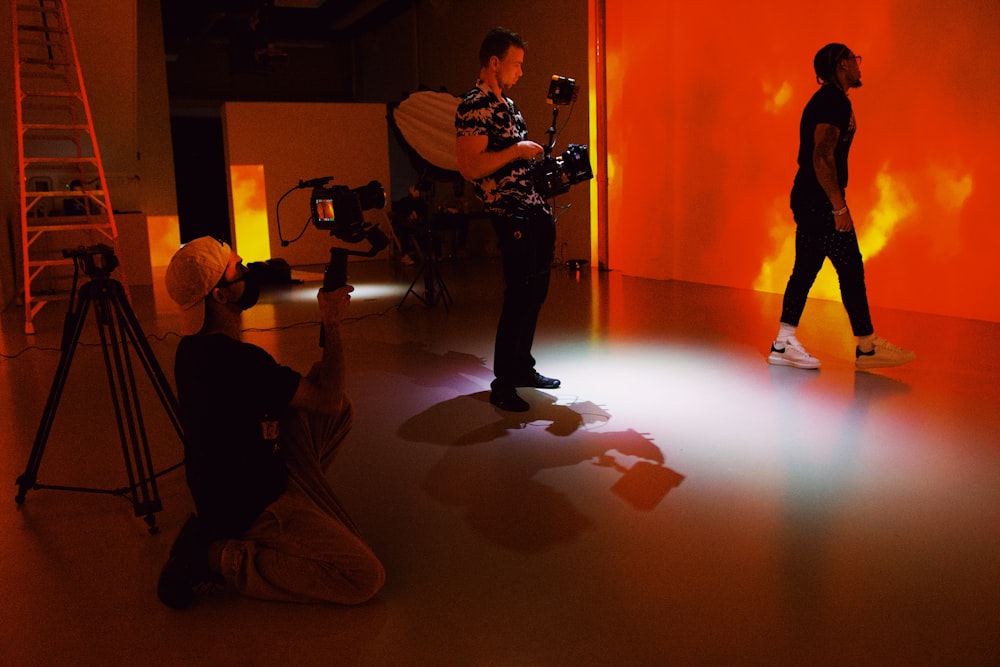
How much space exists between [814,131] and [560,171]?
1247 millimetres

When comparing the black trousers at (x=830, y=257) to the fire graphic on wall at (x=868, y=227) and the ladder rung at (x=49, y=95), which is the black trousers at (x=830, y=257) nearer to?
the fire graphic on wall at (x=868, y=227)

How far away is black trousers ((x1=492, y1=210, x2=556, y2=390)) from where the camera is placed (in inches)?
134

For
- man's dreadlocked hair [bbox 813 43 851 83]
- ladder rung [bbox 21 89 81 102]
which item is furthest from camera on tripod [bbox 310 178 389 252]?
ladder rung [bbox 21 89 81 102]

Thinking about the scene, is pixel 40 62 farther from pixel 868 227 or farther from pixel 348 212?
pixel 868 227

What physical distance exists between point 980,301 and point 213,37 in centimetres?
1340

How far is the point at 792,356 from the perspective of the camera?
4098mm

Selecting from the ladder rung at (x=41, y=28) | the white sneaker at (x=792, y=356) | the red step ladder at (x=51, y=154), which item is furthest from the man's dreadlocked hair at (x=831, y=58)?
the ladder rung at (x=41, y=28)

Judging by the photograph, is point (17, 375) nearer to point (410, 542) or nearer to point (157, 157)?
point (410, 542)

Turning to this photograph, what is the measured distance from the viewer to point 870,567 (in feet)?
6.84

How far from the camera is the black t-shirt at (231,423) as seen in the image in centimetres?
196

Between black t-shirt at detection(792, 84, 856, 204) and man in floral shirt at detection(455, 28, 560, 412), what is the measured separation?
51.8 inches

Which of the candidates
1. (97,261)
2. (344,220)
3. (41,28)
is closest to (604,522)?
(344,220)

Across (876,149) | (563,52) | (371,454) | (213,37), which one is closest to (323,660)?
(371,454)

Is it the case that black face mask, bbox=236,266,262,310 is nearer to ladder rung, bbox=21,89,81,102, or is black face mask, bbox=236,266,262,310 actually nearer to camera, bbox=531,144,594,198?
camera, bbox=531,144,594,198
